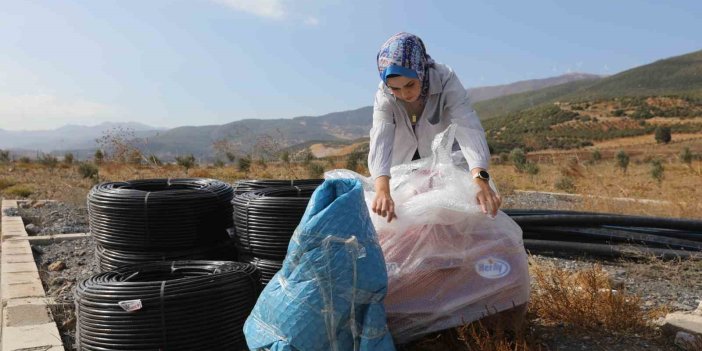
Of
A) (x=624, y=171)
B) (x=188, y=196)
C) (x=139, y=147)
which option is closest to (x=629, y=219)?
(x=188, y=196)

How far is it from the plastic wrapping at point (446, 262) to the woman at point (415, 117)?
13 centimetres

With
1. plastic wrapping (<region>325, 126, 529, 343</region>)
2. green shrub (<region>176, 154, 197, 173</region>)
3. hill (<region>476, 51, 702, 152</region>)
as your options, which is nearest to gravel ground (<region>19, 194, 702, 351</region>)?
plastic wrapping (<region>325, 126, 529, 343</region>)

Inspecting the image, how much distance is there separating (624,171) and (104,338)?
22.2 metres

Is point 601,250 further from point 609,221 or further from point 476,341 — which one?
point 476,341

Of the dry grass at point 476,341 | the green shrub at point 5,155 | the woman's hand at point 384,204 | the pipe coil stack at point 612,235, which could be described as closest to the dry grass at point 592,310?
the dry grass at point 476,341

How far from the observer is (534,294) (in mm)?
3969

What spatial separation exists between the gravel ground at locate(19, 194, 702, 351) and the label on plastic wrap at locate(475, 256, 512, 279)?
470mm

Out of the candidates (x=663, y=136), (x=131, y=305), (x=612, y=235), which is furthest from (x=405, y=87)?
(x=663, y=136)

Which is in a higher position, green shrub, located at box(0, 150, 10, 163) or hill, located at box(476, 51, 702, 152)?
green shrub, located at box(0, 150, 10, 163)

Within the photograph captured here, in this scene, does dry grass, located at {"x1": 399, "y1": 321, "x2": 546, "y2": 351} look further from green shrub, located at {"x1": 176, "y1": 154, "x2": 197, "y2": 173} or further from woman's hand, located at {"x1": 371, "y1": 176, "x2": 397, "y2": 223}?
green shrub, located at {"x1": 176, "y1": 154, "x2": 197, "y2": 173}

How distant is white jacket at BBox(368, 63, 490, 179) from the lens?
325cm

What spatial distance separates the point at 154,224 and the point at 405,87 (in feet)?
6.72

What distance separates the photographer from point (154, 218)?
4055 mm

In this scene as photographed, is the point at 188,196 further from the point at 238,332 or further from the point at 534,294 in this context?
the point at 534,294
